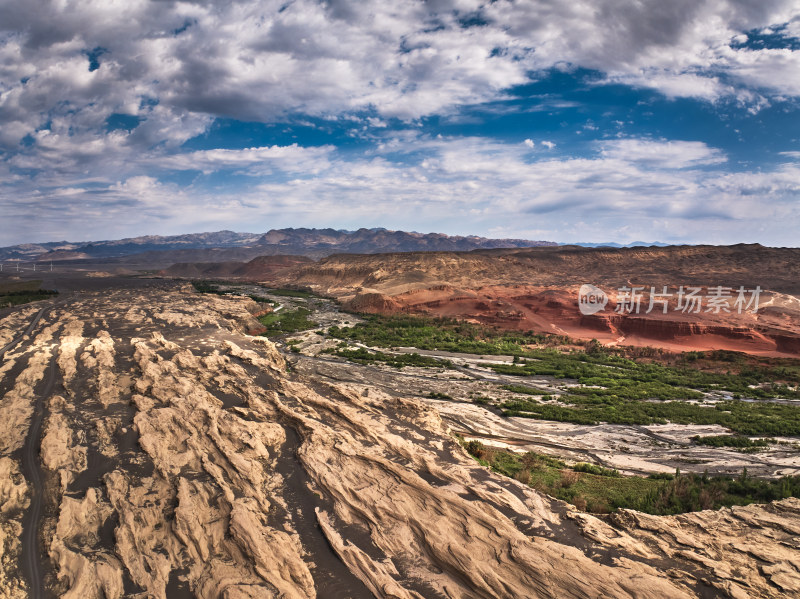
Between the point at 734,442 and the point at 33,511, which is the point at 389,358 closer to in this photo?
the point at 734,442

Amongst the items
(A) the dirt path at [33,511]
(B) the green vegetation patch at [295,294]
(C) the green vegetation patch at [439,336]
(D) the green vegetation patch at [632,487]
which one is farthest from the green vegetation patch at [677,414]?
(B) the green vegetation patch at [295,294]

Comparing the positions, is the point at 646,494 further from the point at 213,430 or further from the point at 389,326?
the point at 389,326

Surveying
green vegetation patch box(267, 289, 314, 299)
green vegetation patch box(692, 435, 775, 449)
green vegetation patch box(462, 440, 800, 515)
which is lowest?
green vegetation patch box(692, 435, 775, 449)

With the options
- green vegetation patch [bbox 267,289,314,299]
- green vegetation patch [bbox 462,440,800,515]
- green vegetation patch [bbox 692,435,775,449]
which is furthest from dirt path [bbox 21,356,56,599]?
green vegetation patch [bbox 267,289,314,299]

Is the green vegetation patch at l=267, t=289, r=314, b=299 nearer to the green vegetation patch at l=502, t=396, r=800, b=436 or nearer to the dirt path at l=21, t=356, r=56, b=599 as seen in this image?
the green vegetation patch at l=502, t=396, r=800, b=436

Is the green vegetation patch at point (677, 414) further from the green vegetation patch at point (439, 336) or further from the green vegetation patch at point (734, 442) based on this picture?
the green vegetation patch at point (439, 336)

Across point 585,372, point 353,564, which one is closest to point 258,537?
point 353,564

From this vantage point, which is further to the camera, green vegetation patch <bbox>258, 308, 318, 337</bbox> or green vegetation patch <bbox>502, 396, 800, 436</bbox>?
green vegetation patch <bbox>258, 308, 318, 337</bbox>
